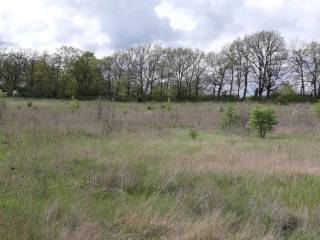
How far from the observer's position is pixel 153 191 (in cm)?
688

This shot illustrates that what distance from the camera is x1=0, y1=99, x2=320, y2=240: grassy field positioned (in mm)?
4773

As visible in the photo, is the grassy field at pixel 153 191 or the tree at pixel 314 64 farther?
the tree at pixel 314 64

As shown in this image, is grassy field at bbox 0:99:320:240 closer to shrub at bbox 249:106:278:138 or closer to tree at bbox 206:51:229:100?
shrub at bbox 249:106:278:138

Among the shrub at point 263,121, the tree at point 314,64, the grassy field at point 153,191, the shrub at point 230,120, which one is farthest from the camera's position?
the tree at point 314,64

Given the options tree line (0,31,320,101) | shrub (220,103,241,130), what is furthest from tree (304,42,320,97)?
Result: shrub (220,103,241,130)

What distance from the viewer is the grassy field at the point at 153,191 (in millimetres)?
4773

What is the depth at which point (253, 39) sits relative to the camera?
59.0 m

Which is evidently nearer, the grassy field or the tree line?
the grassy field

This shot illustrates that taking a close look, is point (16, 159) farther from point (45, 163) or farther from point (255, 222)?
point (255, 222)

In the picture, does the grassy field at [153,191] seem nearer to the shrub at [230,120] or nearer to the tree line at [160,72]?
the shrub at [230,120]

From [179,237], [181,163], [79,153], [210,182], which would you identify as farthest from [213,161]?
[179,237]

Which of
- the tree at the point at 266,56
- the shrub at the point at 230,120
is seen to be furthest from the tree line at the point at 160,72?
the shrub at the point at 230,120

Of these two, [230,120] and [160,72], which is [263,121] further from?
[160,72]

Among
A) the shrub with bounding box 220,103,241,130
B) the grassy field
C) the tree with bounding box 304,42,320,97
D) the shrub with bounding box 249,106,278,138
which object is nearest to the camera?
the grassy field
